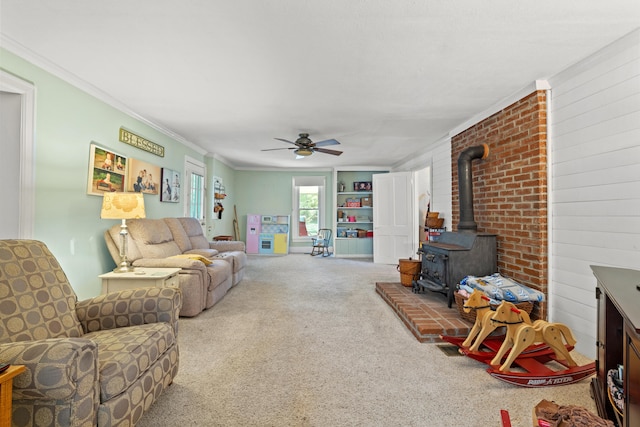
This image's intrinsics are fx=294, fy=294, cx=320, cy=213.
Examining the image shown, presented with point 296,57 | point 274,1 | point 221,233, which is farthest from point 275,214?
point 274,1

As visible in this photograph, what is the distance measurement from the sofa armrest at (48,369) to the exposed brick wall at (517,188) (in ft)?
11.1

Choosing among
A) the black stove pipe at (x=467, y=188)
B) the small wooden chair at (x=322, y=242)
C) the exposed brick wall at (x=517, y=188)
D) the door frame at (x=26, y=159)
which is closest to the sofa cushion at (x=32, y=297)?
the door frame at (x=26, y=159)

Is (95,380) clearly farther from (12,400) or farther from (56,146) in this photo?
(56,146)

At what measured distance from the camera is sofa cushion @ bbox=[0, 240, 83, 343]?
4.66 feet

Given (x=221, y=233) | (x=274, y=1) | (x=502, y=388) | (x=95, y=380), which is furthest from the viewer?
(x=221, y=233)

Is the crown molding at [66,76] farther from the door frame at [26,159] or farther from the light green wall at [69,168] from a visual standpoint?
the door frame at [26,159]

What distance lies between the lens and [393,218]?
673 cm

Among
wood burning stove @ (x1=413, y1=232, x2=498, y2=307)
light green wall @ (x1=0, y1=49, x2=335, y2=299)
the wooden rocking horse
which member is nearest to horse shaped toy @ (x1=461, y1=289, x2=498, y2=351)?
the wooden rocking horse

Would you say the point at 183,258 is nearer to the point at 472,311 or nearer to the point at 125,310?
the point at 125,310

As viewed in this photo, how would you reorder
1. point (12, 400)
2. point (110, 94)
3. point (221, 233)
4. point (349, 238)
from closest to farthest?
point (12, 400) → point (110, 94) → point (221, 233) → point (349, 238)

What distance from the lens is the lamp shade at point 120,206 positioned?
284 centimetres

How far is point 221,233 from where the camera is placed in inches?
281

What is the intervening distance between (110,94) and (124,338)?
2830 millimetres

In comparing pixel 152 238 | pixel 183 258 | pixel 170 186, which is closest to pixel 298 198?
pixel 170 186
